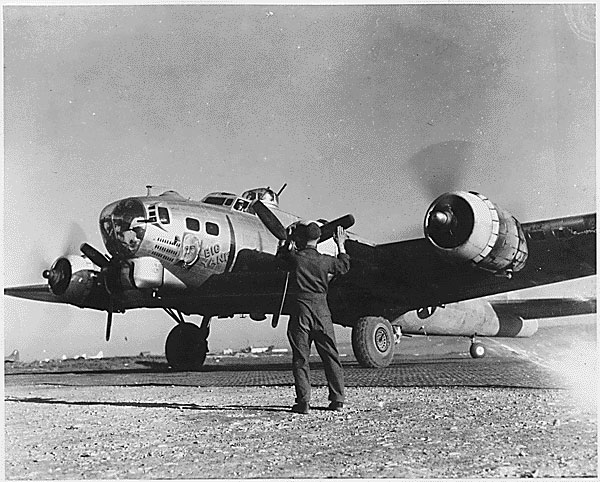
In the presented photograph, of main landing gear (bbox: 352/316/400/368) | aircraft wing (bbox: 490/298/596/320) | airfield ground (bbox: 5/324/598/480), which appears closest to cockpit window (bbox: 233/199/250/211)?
main landing gear (bbox: 352/316/400/368)

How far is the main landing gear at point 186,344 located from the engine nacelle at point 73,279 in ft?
5.62

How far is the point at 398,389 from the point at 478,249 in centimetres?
259

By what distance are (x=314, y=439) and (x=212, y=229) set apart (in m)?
6.21

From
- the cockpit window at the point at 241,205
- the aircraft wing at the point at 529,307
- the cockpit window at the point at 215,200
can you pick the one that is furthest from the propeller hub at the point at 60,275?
the aircraft wing at the point at 529,307

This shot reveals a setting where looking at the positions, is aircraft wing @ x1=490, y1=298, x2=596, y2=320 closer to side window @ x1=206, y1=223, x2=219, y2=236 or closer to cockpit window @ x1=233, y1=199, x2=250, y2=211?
cockpit window @ x1=233, y1=199, x2=250, y2=211

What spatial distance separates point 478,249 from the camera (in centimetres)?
880

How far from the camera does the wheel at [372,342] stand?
1058 centimetres

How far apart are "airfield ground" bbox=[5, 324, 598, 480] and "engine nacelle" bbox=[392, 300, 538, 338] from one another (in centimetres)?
630

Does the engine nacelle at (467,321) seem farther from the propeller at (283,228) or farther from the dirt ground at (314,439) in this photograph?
the dirt ground at (314,439)

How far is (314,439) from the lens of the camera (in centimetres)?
457

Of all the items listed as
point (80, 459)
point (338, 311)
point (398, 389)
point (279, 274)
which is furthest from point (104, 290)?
point (80, 459)

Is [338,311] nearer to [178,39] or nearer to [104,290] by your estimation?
[104,290]

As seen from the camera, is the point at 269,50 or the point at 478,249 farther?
the point at 478,249

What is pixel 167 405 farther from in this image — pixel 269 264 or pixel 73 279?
pixel 73 279
